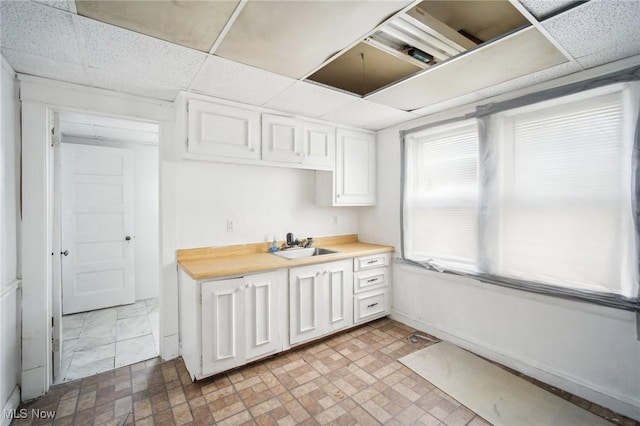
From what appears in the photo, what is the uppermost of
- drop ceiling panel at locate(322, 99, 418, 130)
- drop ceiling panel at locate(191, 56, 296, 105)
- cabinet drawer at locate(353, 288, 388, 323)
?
drop ceiling panel at locate(322, 99, 418, 130)

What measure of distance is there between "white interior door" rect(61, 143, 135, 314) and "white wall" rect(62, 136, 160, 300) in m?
0.14

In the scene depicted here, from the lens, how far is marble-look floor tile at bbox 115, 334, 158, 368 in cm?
253

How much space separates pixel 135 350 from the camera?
2.70 m

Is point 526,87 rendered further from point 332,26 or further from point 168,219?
point 168,219

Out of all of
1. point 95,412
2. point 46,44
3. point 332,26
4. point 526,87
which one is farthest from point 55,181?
point 526,87

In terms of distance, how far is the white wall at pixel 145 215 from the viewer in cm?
401

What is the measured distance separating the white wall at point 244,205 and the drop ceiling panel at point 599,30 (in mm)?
2402

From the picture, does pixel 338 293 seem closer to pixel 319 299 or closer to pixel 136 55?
pixel 319 299

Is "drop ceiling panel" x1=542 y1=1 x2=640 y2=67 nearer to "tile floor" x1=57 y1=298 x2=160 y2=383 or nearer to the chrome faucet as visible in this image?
the chrome faucet

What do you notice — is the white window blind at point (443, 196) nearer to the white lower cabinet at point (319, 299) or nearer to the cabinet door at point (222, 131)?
the white lower cabinet at point (319, 299)

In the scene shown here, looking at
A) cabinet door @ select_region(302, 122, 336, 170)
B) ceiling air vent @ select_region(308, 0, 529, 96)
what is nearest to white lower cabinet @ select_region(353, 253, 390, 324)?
cabinet door @ select_region(302, 122, 336, 170)

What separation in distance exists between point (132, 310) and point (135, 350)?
1225mm

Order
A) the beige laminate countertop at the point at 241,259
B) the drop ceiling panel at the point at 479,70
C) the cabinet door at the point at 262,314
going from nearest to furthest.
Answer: the drop ceiling panel at the point at 479,70
the beige laminate countertop at the point at 241,259
the cabinet door at the point at 262,314

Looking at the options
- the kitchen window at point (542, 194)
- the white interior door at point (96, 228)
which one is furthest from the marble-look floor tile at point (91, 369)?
the kitchen window at point (542, 194)
